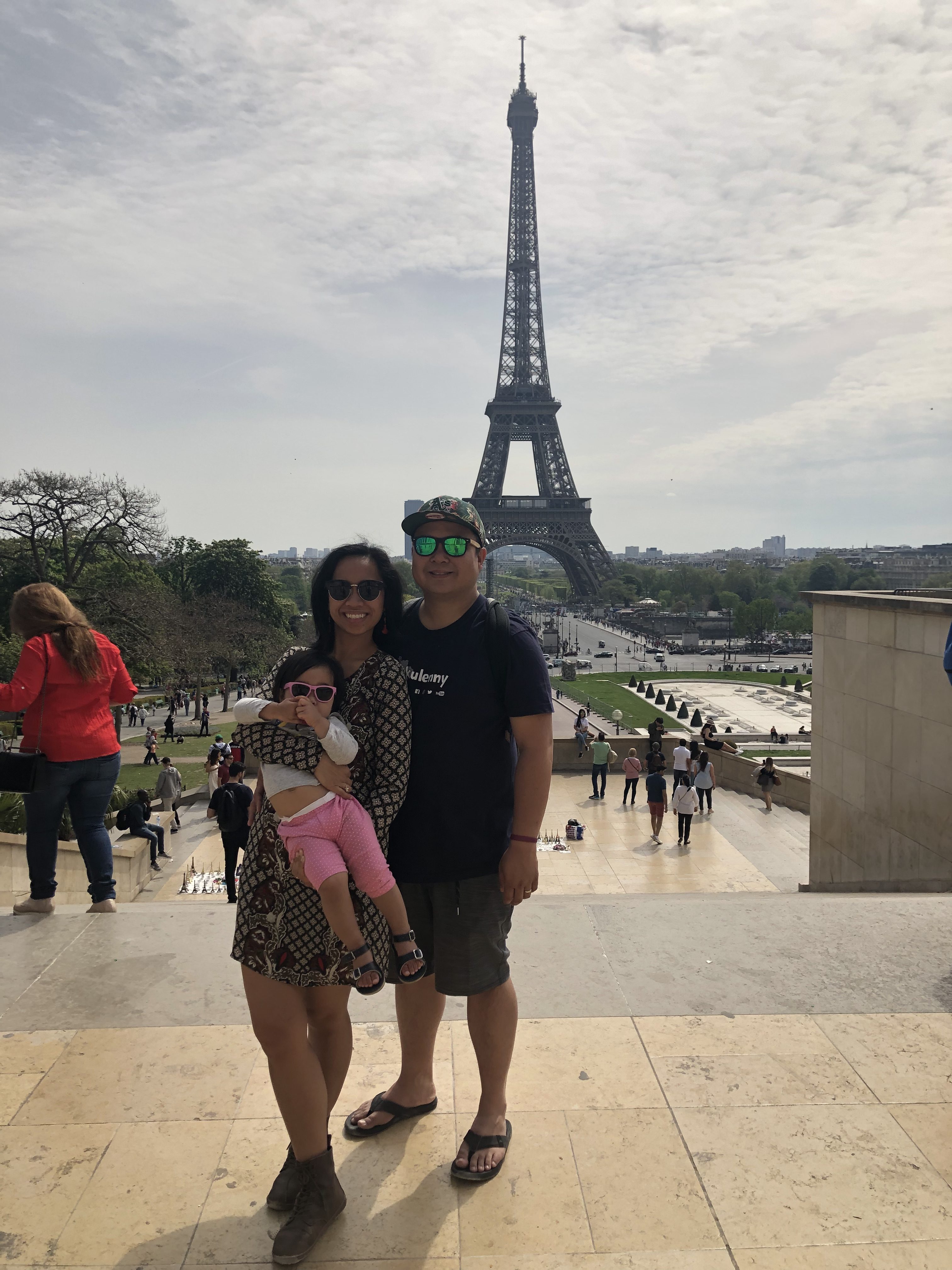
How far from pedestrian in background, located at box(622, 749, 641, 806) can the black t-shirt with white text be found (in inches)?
521

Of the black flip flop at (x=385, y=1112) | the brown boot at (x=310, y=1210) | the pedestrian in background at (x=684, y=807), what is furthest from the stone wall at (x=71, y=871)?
the pedestrian in background at (x=684, y=807)

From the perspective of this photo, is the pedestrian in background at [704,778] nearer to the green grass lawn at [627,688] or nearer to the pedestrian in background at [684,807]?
the pedestrian in background at [684,807]

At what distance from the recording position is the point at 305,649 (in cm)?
266

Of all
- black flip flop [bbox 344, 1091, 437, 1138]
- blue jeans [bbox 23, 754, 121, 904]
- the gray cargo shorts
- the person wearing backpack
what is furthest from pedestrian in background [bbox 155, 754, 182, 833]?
the gray cargo shorts

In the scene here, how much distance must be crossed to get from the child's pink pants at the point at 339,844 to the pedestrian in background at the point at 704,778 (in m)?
13.0

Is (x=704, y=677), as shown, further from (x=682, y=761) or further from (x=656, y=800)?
(x=656, y=800)

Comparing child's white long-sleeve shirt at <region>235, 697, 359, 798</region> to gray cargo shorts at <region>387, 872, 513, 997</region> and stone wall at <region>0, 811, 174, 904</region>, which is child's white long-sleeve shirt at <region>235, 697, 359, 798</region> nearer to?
gray cargo shorts at <region>387, 872, 513, 997</region>

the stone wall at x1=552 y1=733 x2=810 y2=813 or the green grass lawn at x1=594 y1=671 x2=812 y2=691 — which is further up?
the stone wall at x1=552 y1=733 x2=810 y2=813

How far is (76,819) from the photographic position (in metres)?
4.73

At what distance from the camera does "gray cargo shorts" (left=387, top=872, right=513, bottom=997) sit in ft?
9.06

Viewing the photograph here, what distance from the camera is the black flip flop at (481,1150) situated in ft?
8.64

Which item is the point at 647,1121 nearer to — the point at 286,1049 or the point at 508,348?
the point at 286,1049

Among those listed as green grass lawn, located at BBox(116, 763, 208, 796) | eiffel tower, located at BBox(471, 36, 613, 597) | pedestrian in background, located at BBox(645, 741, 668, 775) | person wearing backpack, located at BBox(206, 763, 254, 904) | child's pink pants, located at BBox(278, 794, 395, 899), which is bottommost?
green grass lawn, located at BBox(116, 763, 208, 796)

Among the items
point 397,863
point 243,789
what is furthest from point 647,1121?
point 243,789
